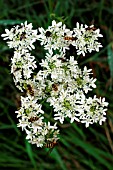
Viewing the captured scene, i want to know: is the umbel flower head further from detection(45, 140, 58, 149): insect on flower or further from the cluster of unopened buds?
detection(45, 140, 58, 149): insect on flower

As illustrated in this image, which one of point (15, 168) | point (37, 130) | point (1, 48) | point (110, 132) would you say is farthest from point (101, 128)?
point (37, 130)

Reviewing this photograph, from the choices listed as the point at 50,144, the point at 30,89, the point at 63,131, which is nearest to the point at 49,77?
the point at 30,89

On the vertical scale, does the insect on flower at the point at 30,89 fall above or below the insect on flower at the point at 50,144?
above

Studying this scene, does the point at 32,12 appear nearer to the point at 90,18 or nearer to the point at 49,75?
the point at 90,18

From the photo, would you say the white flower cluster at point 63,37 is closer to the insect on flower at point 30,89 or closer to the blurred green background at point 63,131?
the insect on flower at point 30,89

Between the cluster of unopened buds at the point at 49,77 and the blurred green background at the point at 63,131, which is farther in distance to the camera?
the blurred green background at the point at 63,131

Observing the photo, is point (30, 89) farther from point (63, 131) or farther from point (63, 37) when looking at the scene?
point (63, 131)

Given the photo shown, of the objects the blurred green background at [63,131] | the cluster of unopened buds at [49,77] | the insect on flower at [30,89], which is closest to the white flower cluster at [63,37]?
the cluster of unopened buds at [49,77]

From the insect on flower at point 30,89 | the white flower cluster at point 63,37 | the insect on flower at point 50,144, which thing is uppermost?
the white flower cluster at point 63,37
